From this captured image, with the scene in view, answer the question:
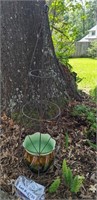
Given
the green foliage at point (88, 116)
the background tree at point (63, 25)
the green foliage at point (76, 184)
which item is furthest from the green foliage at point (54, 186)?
the background tree at point (63, 25)

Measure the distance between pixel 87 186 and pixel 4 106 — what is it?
1096 mm

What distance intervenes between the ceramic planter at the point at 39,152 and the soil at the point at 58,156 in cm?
11

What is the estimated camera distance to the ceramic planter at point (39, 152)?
5.55 feet

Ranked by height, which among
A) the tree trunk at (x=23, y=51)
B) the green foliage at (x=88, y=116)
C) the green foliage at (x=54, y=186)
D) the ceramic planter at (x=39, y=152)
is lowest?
the green foliage at (x=54, y=186)

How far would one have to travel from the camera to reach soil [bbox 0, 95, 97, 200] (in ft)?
5.78

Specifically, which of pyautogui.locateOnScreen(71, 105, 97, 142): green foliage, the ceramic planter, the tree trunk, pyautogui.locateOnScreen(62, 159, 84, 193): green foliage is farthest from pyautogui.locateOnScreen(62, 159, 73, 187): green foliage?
the tree trunk

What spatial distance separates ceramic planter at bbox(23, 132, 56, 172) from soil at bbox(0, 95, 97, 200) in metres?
0.11

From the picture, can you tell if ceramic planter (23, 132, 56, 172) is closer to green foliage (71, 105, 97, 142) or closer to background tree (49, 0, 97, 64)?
green foliage (71, 105, 97, 142)

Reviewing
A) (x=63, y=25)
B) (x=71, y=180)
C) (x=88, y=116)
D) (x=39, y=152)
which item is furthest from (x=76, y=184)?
(x=63, y=25)

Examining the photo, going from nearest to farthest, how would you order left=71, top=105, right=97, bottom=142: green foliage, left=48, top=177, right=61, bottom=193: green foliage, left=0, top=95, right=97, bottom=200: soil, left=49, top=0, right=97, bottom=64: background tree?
left=48, top=177, right=61, bottom=193: green foliage, left=0, top=95, right=97, bottom=200: soil, left=71, top=105, right=97, bottom=142: green foliage, left=49, top=0, right=97, bottom=64: background tree

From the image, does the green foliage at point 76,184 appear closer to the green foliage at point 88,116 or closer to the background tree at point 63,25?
the green foliage at point 88,116

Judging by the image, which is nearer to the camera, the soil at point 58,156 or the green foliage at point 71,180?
the green foliage at point 71,180

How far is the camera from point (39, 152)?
66.2 inches

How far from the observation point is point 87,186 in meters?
1.78
